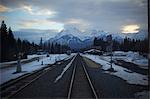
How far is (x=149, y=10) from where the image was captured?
1441 cm

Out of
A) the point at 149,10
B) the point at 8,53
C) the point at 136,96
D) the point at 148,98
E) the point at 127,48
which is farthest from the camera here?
the point at 127,48

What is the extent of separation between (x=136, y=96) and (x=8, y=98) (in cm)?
564

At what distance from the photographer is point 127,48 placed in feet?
464

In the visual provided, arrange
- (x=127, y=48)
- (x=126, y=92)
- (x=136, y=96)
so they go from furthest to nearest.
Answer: (x=127, y=48)
(x=126, y=92)
(x=136, y=96)

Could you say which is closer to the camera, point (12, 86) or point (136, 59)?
point (12, 86)

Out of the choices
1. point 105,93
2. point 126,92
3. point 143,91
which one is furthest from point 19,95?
point 143,91

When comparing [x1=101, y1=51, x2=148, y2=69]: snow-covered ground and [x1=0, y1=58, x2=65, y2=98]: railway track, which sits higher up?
[x1=101, y1=51, x2=148, y2=69]: snow-covered ground

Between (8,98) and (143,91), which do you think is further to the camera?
(143,91)

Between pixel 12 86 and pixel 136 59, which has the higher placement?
pixel 136 59

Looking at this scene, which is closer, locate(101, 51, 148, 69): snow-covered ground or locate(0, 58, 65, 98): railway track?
locate(0, 58, 65, 98): railway track

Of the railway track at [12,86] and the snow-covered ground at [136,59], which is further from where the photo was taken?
the snow-covered ground at [136,59]

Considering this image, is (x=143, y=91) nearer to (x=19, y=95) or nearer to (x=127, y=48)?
(x=19, y=95)

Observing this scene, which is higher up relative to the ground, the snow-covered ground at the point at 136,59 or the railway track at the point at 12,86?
the snow-covered ground at the point at 136,59

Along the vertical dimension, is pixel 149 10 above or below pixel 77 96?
above
